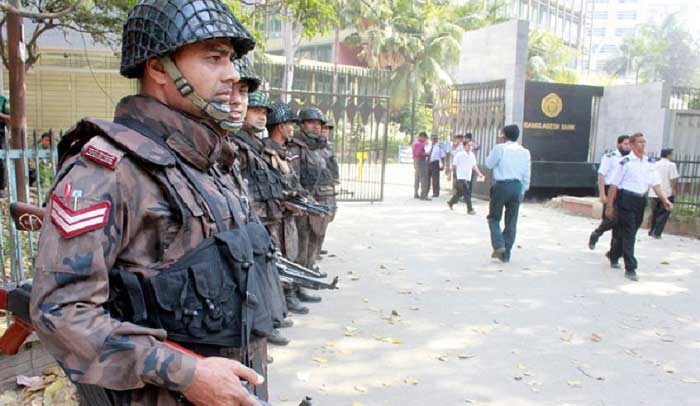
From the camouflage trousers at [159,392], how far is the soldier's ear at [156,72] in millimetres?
710

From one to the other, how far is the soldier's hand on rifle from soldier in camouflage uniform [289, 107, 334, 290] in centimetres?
478

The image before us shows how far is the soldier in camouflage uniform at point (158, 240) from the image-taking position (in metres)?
1.32

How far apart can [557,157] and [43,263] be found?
16.0 m

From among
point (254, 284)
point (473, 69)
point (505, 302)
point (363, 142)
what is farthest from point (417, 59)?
point (254, 284)

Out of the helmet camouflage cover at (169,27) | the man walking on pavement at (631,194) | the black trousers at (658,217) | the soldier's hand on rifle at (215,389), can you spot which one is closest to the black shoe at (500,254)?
the man walking on pavement at (631,194)

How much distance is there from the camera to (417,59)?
113 ft

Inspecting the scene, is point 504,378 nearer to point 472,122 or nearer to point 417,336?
point 417,336

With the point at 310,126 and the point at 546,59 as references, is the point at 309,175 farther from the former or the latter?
the point at 546,59

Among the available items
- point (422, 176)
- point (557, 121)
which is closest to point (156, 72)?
point (422, 176)

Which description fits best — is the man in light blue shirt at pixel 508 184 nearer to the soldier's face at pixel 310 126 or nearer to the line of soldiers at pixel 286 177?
the line of soldiers at pixel 286 177

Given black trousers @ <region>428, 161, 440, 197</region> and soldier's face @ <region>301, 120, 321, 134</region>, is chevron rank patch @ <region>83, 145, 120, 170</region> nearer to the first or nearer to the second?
soldier's face @ <region>301, 120, 321, 134</region>

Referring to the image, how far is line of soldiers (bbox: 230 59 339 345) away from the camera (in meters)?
4.93

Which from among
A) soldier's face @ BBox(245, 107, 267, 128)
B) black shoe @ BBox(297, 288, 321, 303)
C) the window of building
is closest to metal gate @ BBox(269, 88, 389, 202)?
black shoe @ BBox(297, 288, 321, 303)

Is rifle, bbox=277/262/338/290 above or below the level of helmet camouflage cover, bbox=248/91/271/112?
below
